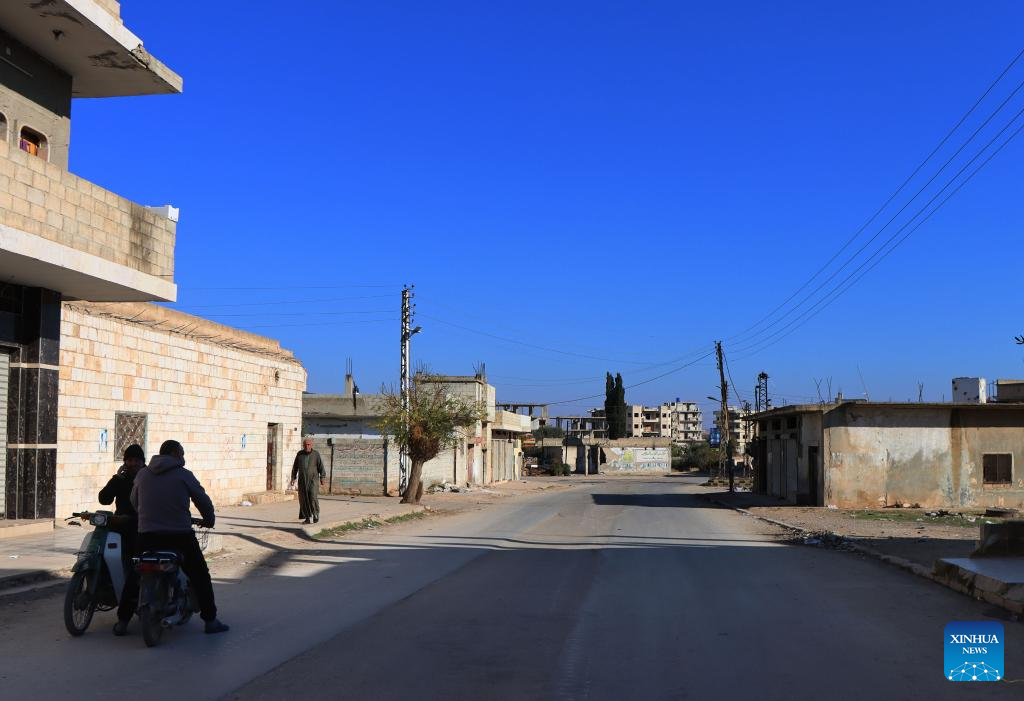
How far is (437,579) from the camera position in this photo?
12.1 meters

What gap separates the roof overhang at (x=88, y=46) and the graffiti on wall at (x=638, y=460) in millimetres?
86540

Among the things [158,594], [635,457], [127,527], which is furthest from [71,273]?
[635,457]

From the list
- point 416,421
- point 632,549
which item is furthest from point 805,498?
point 632,549

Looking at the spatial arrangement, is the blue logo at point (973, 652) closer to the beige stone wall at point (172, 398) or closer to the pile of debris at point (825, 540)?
the pile of debris at point (825, 540)

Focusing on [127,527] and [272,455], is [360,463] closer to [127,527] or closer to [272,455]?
[272,455]

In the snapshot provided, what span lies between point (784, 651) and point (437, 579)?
564 cm

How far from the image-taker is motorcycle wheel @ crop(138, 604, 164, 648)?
7602 millimetres

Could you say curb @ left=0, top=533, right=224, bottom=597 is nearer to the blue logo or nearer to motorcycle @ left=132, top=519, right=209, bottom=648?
motorcycle @ left=132, top=519, right=209, bottom=648

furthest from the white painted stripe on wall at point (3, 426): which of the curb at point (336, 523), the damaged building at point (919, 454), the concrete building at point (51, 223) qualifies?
the damaged building at point (919, 454)

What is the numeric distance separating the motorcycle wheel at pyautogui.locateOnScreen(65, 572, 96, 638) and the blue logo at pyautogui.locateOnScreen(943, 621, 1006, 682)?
7.14 metres

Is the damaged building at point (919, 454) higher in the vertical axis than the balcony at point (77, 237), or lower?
lower

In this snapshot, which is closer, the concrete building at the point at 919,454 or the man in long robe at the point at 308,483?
the man in long robe at the point at 308,483

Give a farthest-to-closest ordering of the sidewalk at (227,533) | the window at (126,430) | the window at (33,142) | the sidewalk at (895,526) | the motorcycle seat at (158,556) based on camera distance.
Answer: the window at (126,430) → the sidewalk at (895,526) → the window at (33,142) → the sidewalk at (227,533) → the motorcycle seat at (158,556)

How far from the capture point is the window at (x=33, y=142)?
14.6 m
